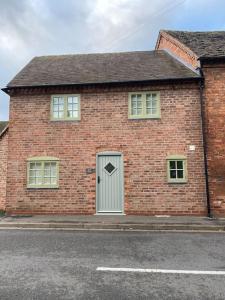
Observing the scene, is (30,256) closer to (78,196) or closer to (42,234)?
(42,234)

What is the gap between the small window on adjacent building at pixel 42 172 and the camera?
12.2 m

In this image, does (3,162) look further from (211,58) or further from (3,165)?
(211,58)

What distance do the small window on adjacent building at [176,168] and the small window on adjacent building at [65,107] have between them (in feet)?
14.1

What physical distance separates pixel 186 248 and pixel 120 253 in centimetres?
164

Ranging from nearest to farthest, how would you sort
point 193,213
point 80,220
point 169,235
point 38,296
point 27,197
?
point 38,296 < point 169,235 < point 80,220 < point 193,213 < point 27,197

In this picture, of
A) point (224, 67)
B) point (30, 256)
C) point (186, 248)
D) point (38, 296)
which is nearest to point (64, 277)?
point (38, 296)

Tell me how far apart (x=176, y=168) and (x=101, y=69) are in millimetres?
5898

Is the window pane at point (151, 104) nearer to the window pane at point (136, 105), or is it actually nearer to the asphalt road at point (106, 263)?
the window pane at point (136, 105)

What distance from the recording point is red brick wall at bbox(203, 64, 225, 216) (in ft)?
37.6

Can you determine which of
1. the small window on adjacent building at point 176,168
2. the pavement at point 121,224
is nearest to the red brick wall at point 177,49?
the small window on adjacent building at point 176,168

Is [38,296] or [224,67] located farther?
[224,67]

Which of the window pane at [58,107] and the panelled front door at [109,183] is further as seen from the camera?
the window pane at [58,107]

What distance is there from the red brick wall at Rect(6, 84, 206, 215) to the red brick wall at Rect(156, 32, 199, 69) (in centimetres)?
130

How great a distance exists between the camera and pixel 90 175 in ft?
39.5
